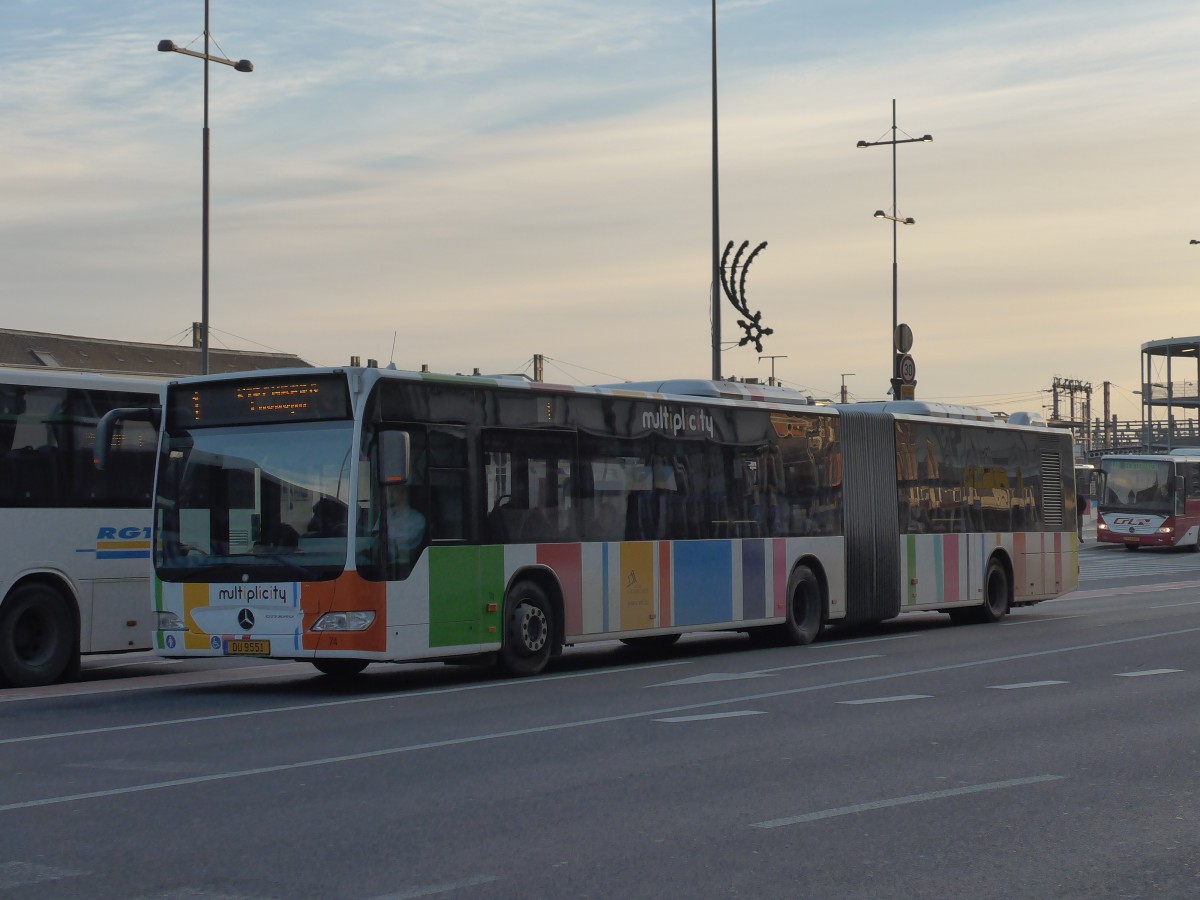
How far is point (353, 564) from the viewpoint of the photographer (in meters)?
15.1

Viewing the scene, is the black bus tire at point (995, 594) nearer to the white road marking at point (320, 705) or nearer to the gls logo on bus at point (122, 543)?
the white road marking at point (320, 705)

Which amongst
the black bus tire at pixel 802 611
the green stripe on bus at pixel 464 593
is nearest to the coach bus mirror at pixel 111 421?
the green stripe on bus at pixel 464 593

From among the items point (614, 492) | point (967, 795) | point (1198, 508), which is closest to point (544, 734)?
point (967, 795)

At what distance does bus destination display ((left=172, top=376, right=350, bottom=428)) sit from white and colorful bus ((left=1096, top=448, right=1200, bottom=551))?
4338 centimetres

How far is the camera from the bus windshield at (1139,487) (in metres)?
55.9

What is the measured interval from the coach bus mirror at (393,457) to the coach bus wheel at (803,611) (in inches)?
292

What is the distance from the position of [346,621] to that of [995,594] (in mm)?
13471

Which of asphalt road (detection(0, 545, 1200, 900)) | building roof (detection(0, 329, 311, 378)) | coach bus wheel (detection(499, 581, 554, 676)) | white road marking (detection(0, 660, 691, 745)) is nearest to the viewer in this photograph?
asphalt road (detection(0, 545, 1200, 900))

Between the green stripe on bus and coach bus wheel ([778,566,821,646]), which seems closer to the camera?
the green stripe on bus

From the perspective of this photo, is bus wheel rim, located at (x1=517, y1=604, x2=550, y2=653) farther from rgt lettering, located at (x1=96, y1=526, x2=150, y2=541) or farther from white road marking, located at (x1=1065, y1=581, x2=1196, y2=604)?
white road marking, located at (x1=1065, y1=581, x2=1196, y2=604)

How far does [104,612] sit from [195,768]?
6.77 meters

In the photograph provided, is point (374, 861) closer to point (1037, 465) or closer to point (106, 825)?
point (106, 825)

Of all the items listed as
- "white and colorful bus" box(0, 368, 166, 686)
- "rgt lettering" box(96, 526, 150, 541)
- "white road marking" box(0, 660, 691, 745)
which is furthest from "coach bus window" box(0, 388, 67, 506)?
"white road marking" box(0, 660, 691, 745)

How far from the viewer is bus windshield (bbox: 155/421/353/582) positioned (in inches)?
599
